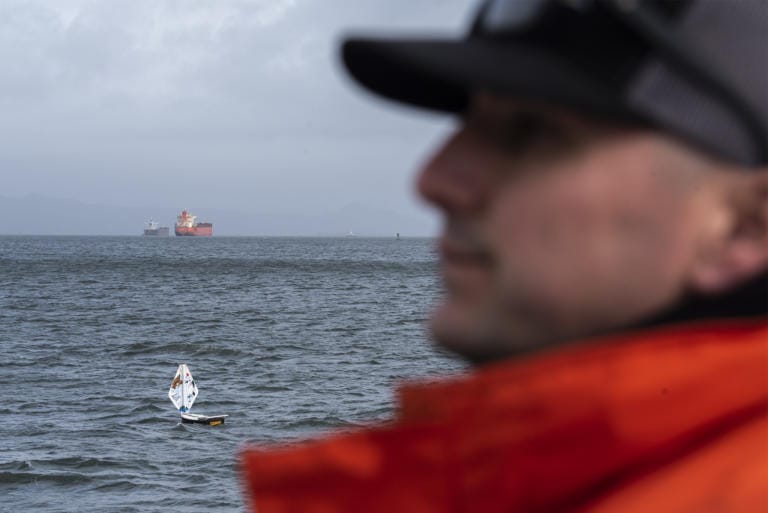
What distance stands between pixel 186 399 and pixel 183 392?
0.64ft

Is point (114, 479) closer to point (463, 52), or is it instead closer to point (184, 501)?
point (184, 501)

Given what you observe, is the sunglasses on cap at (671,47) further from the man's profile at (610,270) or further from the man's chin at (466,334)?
the man's chin at (466,334)

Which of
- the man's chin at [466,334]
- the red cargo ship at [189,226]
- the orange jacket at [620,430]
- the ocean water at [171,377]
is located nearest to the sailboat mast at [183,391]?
the ocean water at [171,377]

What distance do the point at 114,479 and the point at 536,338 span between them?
15.4 m

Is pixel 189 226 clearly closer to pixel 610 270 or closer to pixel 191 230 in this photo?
pixel 191 230

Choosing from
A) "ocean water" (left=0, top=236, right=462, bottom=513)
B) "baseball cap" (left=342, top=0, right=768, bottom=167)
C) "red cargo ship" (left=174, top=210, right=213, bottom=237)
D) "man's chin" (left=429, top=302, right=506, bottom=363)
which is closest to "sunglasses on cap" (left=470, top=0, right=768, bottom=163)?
"baseball cap" (left=342, top=0, right=768, bottom=167)

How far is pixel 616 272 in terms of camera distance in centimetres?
100

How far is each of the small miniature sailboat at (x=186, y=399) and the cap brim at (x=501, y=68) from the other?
18339 millimetres

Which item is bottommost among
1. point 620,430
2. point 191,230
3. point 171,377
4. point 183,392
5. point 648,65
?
point 171,377

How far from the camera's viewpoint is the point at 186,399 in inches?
768

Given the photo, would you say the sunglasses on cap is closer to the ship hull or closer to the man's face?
the man's face

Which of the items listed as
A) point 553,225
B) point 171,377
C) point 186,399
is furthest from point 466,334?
point 171,377

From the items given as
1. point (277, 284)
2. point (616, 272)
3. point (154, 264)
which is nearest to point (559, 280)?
point (616, 272)

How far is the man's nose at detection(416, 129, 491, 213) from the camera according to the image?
1.09 m
